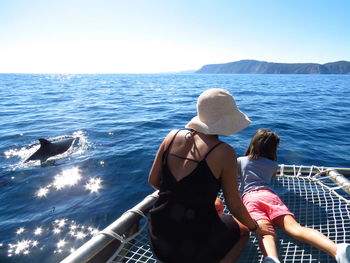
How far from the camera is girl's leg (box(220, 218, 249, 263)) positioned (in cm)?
312

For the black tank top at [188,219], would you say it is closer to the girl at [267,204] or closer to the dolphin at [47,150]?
the girl at [267,204]

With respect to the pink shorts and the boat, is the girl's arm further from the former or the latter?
the pink shorts

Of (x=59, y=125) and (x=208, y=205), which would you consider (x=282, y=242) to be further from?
(x=59, y=125)

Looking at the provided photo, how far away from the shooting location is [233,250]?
10.4 feet

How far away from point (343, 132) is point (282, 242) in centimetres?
1179

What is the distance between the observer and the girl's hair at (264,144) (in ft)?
15.3

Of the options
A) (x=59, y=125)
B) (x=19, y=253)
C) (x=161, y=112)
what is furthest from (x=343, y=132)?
(x=59, y=125)

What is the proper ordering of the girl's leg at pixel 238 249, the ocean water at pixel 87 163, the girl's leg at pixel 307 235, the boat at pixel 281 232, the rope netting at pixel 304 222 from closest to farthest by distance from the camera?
the girl's leg at pixel 238 249 < the girl's leg at pixel 307 235 < the boat at pixel 281 232 < the rope netting at pixel 304 222 < the ocean water at pixel 87 163

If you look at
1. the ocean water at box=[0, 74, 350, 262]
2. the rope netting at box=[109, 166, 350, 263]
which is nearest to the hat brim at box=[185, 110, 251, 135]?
the rope netting at box=[109, 166, 350, 263]

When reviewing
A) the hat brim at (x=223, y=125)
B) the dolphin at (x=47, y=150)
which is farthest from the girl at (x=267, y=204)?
the dolphin at (x=47, y=150)

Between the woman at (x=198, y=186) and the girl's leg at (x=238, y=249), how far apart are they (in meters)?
0.09

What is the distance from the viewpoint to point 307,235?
3.52 meters

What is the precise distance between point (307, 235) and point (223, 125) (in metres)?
1.96

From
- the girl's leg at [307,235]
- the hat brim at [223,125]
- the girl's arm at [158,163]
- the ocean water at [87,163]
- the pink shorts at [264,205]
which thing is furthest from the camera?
the ocean water at [87,163]
